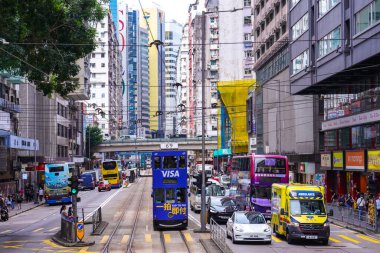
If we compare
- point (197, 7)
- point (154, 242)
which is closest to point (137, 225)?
point (154, 242)

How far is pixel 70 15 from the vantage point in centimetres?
3288

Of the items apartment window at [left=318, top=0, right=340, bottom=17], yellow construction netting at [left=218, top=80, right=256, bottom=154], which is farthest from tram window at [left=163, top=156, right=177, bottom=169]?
yellow construction netting at [left=218, top=80, right=256, bottom=154]

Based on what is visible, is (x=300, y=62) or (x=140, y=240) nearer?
(x=140, y=240)

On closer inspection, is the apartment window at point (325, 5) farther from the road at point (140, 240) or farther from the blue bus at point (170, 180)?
the blue bus at point (170, 180)

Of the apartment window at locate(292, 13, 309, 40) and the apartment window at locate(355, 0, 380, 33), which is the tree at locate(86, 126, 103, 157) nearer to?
the apartment window at locate(292, 13, 309, 40)

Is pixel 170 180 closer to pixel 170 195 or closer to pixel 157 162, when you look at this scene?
pixel 170 195

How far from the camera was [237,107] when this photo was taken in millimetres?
97062

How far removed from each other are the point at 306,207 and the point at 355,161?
18708 millimetres

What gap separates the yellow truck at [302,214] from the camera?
28.9 m

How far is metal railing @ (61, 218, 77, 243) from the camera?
29984 millimetres

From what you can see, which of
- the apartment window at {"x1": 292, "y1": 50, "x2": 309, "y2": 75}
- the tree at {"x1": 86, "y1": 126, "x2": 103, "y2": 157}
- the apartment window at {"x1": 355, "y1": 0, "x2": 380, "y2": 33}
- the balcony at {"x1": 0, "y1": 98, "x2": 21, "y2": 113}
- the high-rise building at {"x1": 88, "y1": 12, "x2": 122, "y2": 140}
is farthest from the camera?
the high-rise building at {"x1": 88, "y1": 12, "x2": 122, "y2": 140}

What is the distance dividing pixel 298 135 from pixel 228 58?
69096 mm

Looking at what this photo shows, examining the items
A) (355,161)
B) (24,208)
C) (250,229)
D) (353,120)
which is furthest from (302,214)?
(24,208)

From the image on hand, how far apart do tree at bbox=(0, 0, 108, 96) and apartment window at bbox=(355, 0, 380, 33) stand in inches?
625
